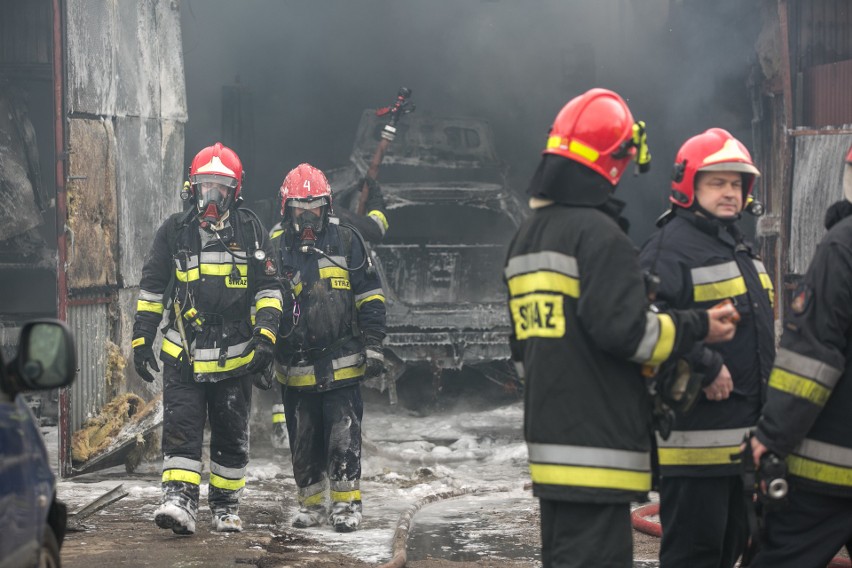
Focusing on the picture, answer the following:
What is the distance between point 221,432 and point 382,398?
4.49 m

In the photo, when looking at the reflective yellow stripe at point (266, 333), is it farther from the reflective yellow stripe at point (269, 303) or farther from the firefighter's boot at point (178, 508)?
the firefighter's boot at point (178, 508)

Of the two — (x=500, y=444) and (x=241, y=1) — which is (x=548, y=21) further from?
(x=500, y=444)

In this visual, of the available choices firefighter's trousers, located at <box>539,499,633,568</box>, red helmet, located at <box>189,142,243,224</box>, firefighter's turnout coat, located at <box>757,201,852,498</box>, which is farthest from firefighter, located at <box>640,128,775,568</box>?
red helmet, located at <box>189,142,243,224</box>

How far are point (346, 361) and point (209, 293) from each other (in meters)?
0.90

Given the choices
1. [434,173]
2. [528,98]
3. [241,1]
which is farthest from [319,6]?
[434,173]

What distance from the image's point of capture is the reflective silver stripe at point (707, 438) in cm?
426

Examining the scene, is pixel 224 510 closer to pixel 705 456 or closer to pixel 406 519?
pixel 406 519

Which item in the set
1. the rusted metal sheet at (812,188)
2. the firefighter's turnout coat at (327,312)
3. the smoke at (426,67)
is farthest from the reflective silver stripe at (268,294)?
the smoke at (426,67)

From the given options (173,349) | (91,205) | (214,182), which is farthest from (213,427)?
(91,205)

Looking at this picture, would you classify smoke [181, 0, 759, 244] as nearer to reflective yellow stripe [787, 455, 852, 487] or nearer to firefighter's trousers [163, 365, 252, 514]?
firefighter's trousers [163, 365, 252, 514]

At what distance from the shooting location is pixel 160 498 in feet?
25.2

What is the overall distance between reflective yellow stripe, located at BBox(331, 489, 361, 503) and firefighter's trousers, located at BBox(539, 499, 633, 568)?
3.36 m

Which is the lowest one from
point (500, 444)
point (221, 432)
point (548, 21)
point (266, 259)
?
point (500, 444)

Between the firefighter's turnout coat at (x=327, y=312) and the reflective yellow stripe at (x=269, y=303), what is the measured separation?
322 millimetres
